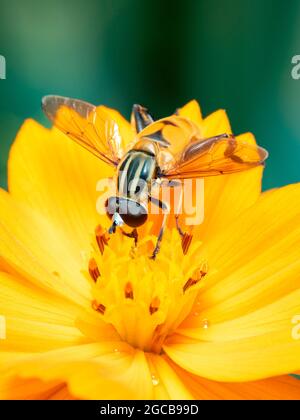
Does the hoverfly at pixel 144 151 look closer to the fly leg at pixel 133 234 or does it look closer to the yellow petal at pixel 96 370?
the fly leg at pixel 133 234

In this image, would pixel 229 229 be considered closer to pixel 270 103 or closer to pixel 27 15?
pixel 270 103

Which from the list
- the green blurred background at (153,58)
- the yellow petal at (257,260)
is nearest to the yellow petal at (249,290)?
the yellow petal at (257,260)

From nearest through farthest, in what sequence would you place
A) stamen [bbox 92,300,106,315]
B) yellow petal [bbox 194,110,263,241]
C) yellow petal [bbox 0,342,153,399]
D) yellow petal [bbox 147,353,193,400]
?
yellow petal [bbox 0,342,153,399] → yellow petal [bbox 147,353,193,400] → stamen [bbox 92,300,106,315] → yellow petal [bbox 194,110,263,241]

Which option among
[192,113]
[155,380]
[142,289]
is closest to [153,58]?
[192,113]

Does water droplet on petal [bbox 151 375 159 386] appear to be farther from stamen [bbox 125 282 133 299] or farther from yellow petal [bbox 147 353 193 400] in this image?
stamen [bbox 125 282 133 299]

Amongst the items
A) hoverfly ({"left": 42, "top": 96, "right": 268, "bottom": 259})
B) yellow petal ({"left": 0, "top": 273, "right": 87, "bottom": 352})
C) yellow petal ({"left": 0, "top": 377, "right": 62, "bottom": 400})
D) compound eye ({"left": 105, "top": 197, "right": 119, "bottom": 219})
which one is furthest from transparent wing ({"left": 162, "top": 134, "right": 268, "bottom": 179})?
yellow petal ({"left": 0, "top": 377, "right": 62, "bottom": 400})

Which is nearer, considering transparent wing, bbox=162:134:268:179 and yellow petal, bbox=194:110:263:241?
transparent wing, bbox=162:134:268:179

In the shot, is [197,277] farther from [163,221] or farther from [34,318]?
[34,318]
